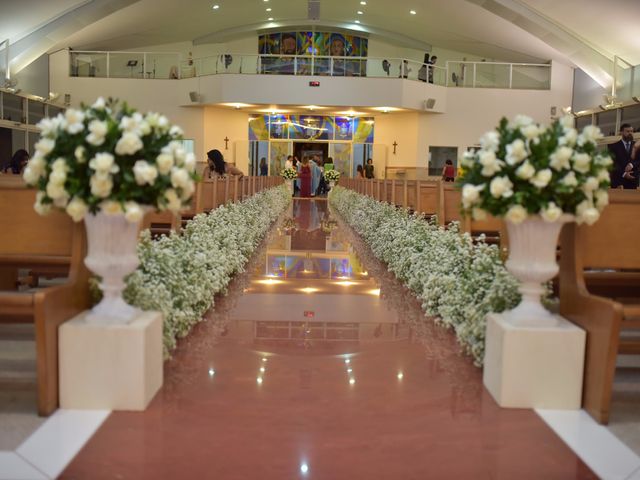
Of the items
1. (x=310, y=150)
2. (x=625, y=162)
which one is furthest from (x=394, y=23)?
(x=625, y=162)

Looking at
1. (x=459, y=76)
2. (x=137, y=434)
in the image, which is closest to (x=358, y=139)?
(x=459, y=76)

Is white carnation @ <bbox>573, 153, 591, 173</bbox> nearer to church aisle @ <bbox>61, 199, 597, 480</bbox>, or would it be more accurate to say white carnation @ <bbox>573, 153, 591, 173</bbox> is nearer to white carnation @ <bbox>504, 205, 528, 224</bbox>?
white carnation @ <bbox>504, 205, 528, 224</bbox>

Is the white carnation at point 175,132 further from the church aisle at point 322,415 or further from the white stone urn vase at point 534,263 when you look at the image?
the white stone urn vase at point 534,263

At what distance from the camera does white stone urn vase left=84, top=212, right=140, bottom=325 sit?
335 centimetres

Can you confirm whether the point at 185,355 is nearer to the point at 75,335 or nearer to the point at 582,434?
the point at 75,335

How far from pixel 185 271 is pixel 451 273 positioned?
1.86 m

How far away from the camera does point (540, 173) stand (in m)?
3.30

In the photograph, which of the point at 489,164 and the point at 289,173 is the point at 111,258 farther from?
the point at 289,173

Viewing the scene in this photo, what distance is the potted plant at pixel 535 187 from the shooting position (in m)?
3.35

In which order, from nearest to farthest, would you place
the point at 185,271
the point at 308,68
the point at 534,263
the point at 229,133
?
1. the point at 534,263
2. the point at 185,271
3. the point at 308,68
4. the point at 229,133

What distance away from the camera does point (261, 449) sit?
294 cm

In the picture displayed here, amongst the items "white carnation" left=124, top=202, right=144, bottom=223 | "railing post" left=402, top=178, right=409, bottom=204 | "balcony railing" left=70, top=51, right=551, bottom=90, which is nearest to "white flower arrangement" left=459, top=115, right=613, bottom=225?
"white carnation" left=124, top=202, right=144, bottom=223

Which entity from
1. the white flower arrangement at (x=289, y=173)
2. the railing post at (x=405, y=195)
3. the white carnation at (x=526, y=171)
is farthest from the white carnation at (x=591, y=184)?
the white flower arrangement at (x=289, y=173)

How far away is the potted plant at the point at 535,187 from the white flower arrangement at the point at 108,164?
1.35 metres
